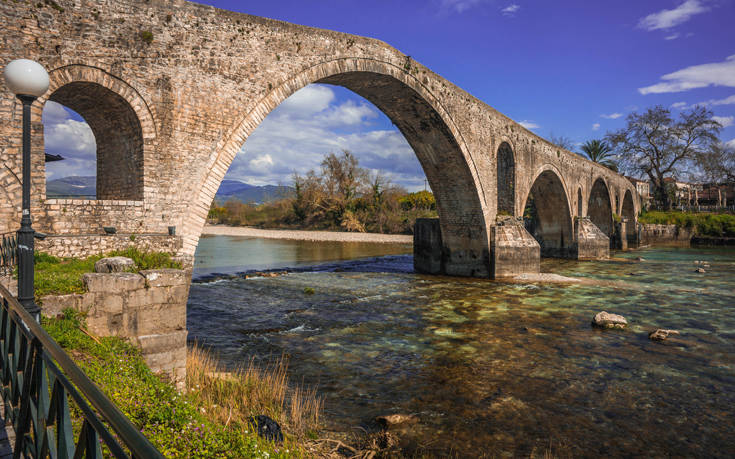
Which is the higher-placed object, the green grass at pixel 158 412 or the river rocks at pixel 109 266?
the river rocks at pixel 109 266

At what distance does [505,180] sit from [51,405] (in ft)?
70.5

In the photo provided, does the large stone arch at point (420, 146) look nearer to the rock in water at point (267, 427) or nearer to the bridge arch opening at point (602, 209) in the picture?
the rock in water at point (267, 427)

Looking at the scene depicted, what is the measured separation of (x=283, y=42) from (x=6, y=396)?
10120 millimetres

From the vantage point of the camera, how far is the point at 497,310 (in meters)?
13.2

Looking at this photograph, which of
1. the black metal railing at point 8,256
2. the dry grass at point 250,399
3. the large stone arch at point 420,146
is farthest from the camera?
the large stone arch at point 420,146

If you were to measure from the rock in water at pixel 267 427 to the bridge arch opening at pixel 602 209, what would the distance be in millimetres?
38638

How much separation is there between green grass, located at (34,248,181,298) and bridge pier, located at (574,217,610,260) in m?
27.2

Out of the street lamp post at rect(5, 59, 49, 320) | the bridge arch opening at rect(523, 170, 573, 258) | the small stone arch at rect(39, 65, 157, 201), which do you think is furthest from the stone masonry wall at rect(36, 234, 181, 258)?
the bridge arch opening at rect(523, 170, 573, 258)

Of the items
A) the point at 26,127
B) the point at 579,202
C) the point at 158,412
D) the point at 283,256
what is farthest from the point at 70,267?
the point at 579,202

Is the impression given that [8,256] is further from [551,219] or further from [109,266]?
[551,219]

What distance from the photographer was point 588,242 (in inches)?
1133

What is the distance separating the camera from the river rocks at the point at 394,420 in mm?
5867

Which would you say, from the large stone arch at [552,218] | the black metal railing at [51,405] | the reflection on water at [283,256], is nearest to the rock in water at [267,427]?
the black metal railing at [51,405]

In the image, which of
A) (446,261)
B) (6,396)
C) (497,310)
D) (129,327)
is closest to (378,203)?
(446,261)
